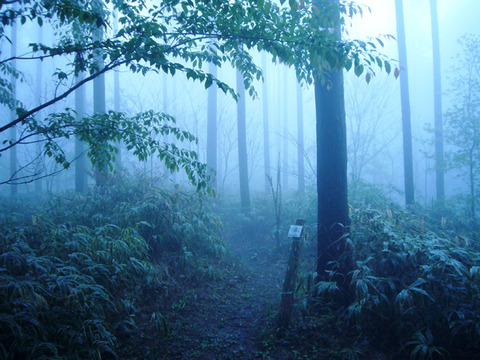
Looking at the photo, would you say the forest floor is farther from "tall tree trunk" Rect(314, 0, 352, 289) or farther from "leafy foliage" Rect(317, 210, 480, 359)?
"tall tree trunk" Rect(314, 0, 352, 289)

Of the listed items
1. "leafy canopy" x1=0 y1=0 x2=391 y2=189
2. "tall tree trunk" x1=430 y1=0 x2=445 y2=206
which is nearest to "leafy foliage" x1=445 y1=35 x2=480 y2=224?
→ "tall tree trunk" x1=430 y1=0 x2=445 y2=206

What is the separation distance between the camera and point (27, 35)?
1025 inches

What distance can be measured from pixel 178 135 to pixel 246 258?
228 inches

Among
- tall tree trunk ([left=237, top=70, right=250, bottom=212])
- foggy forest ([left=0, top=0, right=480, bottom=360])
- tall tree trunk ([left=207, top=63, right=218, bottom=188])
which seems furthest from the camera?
tall tree trunk ([left=207, top=63, right=218, bottom=188])

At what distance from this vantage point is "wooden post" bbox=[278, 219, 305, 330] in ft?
13.4

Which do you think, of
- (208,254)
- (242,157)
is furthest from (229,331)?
(242,157)

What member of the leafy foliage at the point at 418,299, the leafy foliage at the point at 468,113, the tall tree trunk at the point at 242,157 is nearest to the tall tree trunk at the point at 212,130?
the tall tree trunk at the point at 242,157

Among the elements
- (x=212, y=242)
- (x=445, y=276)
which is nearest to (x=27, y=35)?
(x=212, y=242)

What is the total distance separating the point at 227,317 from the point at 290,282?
145 cm

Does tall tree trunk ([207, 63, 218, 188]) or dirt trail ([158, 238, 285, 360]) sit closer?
dirt trail ([158, 238, 285, 360])

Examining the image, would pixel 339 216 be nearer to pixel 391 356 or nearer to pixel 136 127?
pixel 391 356

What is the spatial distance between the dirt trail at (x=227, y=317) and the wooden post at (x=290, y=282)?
1.53ft

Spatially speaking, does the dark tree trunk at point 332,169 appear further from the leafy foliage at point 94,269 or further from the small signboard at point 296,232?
the leafy foliage at point 94,269

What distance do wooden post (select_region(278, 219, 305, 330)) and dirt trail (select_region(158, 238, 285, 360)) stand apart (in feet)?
1.53
